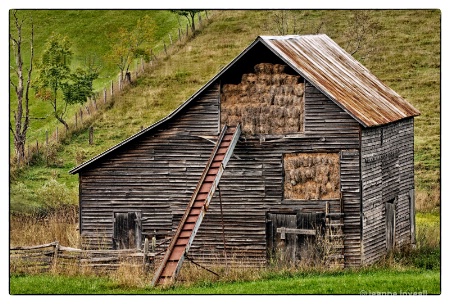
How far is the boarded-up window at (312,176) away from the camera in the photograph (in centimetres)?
4547

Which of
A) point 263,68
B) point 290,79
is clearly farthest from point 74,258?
point 290,79

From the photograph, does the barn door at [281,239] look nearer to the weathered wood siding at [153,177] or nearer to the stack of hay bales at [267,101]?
the stack of hay bales at [267,101]

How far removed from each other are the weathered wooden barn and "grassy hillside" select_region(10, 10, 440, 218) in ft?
9.23

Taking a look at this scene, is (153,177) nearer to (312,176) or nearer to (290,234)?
(290,234)

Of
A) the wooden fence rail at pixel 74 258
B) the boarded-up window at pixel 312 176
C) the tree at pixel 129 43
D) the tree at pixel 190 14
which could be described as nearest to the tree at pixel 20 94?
the tree at pixel 129 43

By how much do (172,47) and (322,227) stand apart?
8.52 m

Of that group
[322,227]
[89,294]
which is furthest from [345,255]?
[89,294]

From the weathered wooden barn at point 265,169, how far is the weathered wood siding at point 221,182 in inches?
1.1

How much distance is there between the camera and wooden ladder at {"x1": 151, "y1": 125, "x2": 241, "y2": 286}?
4116 cm

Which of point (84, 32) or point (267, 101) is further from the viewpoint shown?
point (84, 32)

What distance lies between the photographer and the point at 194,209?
4309 cm

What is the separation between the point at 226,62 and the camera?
5350 cm

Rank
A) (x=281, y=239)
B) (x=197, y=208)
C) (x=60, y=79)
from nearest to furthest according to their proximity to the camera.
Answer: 1. (x=197, y=208)
2. (x=281, y=239)
3. (x=60, y=79)

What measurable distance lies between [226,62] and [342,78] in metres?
6.91
